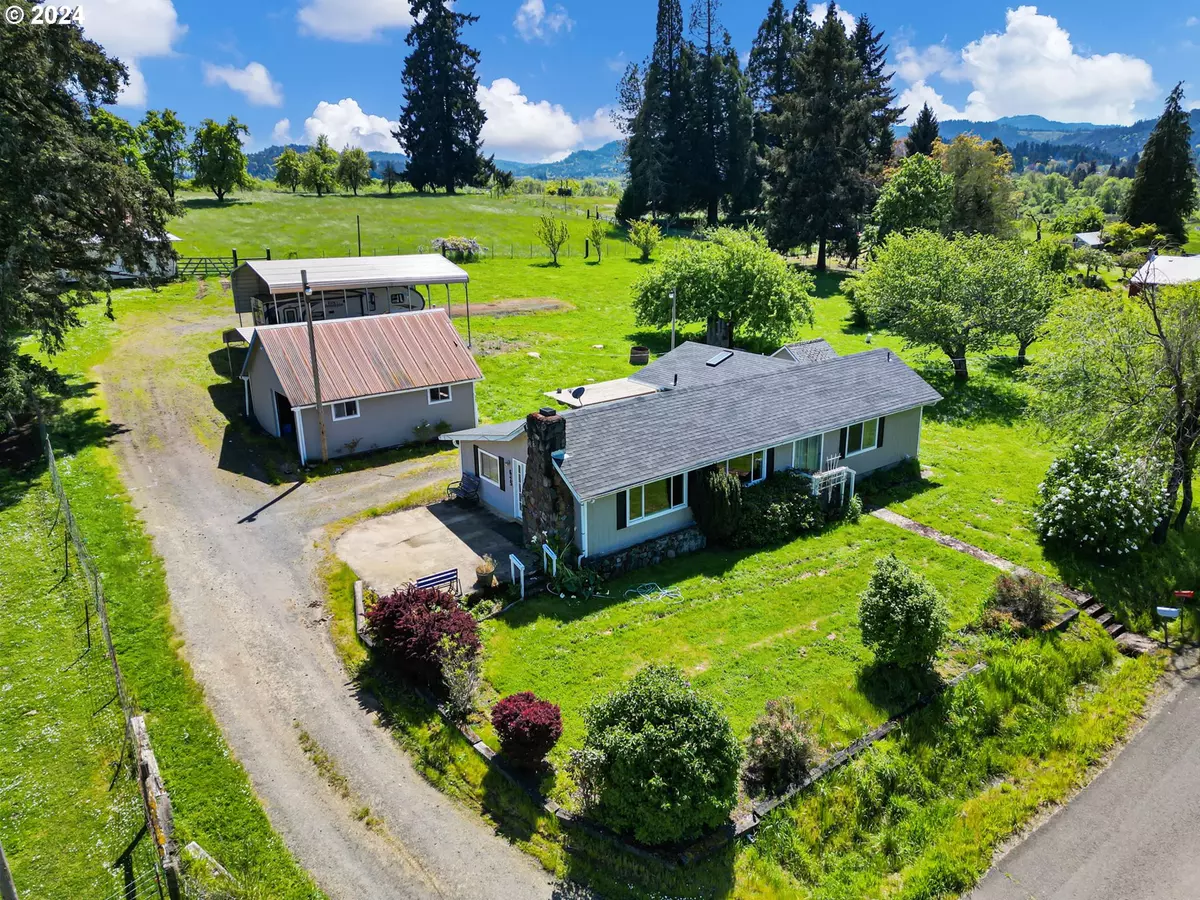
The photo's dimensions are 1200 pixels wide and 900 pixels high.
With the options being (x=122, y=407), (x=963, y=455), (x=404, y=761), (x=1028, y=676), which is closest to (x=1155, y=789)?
(x=1028, y=676)

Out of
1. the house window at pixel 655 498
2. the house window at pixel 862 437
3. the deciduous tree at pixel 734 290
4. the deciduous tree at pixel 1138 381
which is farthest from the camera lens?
the deciduous tree at pixel 734 290

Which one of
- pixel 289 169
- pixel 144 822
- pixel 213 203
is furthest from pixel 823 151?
pixel 289 169

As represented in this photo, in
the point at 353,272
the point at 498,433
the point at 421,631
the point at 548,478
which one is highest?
the point at 353,272

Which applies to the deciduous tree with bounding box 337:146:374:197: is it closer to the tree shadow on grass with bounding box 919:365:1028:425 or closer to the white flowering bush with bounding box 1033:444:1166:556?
the tree shadow on grass with bounding box 919:365:1028:425

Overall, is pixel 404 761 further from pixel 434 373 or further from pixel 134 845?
pixel 434 373

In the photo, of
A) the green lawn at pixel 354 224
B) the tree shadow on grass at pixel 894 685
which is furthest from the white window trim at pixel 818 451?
the green lawn at pixel 354 224

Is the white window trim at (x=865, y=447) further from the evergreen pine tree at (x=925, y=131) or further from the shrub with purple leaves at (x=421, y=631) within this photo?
the evergreen pine tree at (x=925, y=131)

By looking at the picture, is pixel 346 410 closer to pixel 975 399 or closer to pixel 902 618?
pixel 902 618
